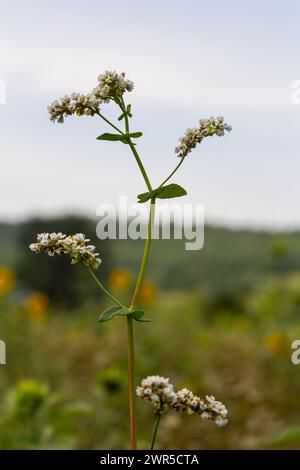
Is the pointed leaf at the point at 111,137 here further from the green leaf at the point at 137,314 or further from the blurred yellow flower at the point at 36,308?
the blurred yellow flower at the point at 36,308

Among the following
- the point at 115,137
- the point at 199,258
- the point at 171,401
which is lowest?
the point at 171,401

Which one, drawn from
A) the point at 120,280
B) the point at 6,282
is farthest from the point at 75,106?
the point at 120,280

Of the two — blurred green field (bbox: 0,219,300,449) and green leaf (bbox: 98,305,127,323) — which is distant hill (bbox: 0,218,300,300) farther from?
green leaf (bbox: 98,305,127,323)

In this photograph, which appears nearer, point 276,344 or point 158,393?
point 158,393

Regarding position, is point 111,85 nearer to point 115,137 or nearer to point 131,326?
point 115,137

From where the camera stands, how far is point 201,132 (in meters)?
0.76

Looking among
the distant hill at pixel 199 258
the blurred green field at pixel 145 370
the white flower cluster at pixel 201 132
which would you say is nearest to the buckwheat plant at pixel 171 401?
the white flower cluster at pixel 201 132

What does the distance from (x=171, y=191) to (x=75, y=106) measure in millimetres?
141

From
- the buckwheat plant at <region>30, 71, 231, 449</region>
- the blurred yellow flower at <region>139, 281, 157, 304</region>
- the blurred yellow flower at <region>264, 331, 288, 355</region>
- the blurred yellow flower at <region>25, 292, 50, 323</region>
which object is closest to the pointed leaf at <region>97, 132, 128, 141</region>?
the buckwheat plant at <region>30, 71, 231, 449</region>

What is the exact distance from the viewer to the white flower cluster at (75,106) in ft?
2.43

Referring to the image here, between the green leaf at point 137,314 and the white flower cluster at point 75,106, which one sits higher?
the white flower cluster at point 75,106

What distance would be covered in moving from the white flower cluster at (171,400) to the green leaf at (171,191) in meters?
0.20
